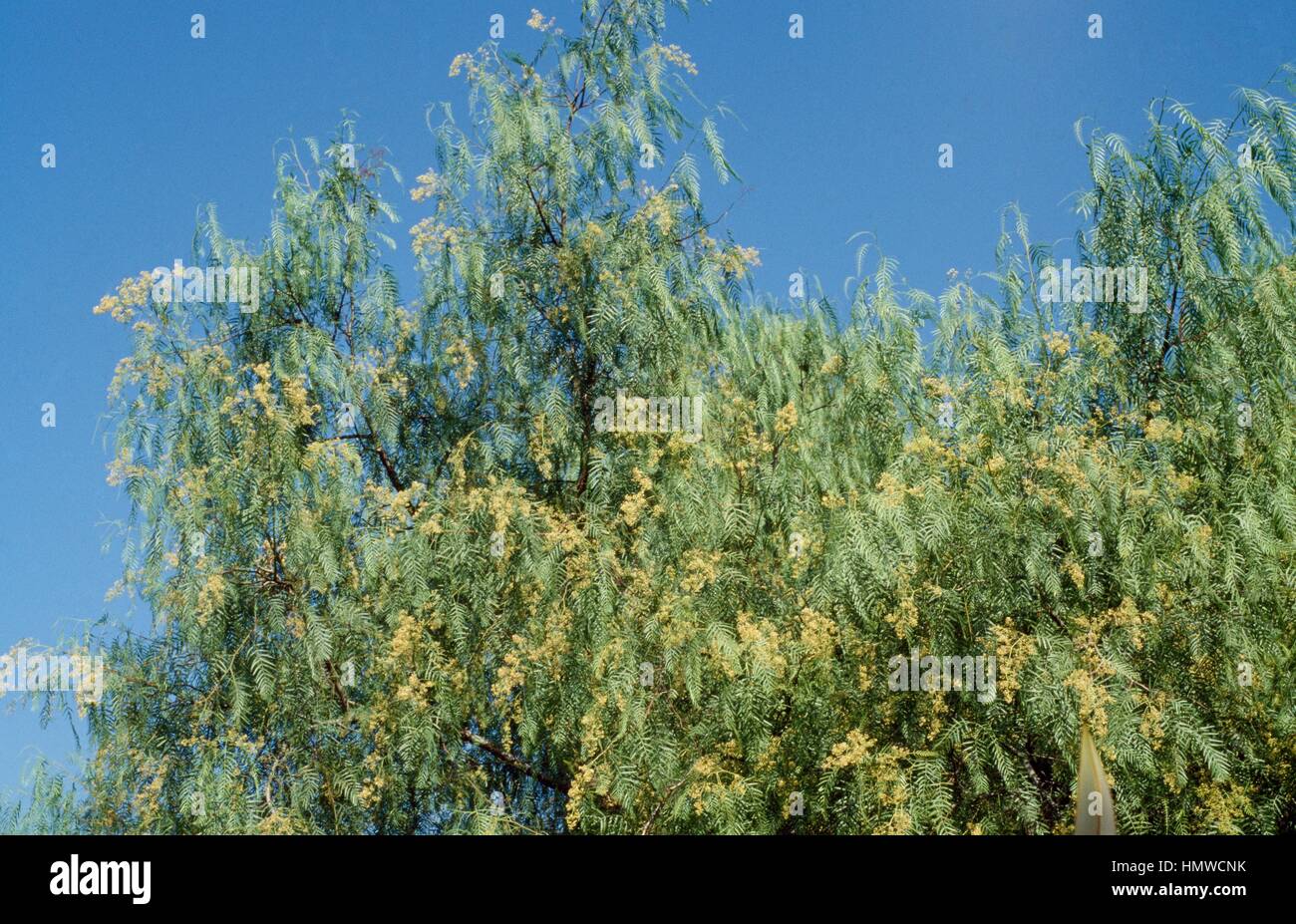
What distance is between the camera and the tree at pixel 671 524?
5949 mm

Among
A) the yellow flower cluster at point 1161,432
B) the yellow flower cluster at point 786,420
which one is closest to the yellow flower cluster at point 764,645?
the yellow flower cluster at point 786,420

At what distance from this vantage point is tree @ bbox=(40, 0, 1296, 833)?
19.5 ft

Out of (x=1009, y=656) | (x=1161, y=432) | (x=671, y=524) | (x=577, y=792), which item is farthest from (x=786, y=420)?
(x=577, y=792)

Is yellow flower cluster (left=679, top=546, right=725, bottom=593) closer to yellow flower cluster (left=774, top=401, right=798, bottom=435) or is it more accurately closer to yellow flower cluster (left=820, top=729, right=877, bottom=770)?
yellow flower cluster (left=774, top=401, right=798, bottom=435)

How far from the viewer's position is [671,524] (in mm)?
7242

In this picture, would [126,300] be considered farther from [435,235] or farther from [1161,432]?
[1161,432]

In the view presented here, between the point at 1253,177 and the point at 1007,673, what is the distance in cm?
385

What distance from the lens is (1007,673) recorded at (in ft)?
18.7

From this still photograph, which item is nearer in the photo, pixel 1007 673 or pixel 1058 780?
pixel 1007 673

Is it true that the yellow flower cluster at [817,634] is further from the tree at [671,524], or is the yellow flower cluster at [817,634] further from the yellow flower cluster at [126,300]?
the yellow flower cluster at [126,300]

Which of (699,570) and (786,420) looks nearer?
(699,570)
